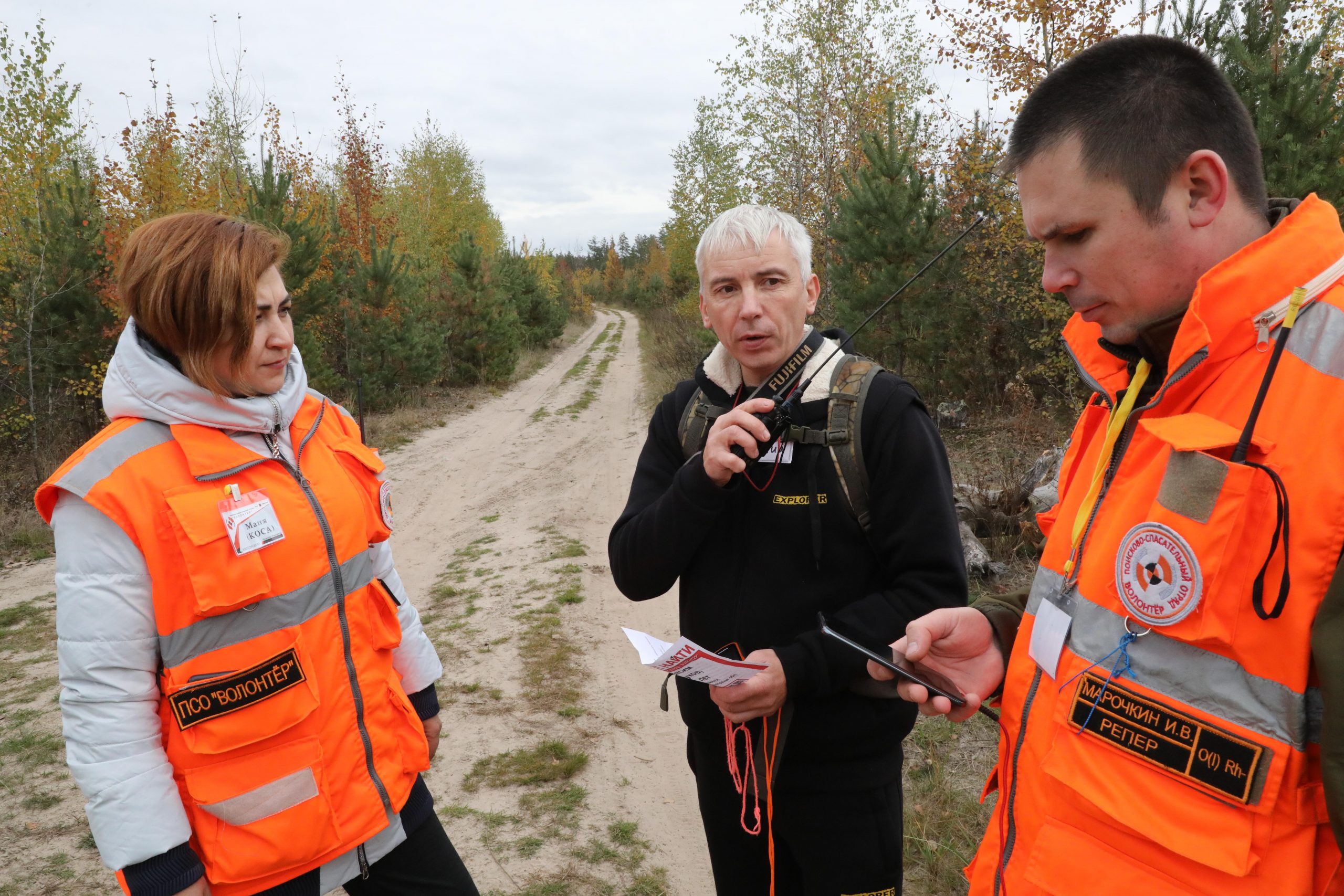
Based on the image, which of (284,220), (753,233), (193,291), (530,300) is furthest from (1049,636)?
(530,300)

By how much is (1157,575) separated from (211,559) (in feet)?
6.13

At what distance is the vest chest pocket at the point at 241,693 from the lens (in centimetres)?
170

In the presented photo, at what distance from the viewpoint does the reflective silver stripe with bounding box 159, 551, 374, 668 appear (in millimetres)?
1726

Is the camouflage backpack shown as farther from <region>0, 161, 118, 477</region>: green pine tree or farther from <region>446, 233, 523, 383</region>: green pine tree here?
<region>446, 233, 523, 383</region>: green pine tree

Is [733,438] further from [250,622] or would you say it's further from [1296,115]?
[1296,115]

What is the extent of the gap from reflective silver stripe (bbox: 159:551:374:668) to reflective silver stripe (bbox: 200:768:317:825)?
34cm

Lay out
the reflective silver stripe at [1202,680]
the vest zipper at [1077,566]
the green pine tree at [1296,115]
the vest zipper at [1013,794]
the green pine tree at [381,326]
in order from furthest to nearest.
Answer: the green pine tree at [381,326], the green pine tree at [1296,115], the vest zipper at [1013,794], the vest zipper at [1077,566], the reflective silver stripe at [1202,680]

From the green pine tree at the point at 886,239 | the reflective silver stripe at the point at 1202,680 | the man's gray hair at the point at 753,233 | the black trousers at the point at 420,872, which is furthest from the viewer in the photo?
the green pine tree at the point at 886,239

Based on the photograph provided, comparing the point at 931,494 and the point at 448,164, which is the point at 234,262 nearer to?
the point at 931,494

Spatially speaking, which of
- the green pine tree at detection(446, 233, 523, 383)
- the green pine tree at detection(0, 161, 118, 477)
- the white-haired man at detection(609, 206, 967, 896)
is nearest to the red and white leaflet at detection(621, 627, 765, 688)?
the white-haired man at detection(609, 206, 967, 896)

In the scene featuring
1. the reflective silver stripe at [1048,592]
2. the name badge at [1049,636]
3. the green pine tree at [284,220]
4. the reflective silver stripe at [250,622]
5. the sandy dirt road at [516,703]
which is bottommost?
the sandy dirt road at [516,703]

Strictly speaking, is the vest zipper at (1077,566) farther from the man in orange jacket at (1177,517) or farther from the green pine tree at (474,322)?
the green pine tree at (474,322)

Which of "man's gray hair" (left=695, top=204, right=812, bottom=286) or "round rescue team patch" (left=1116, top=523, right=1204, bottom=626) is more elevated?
"man's gray hair" (left=695, top=204, right=812, bottom=286)

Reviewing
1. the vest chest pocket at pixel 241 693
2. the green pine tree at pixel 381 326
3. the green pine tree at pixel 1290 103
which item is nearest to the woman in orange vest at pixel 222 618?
the vest chest pocket at pixel 241 693
